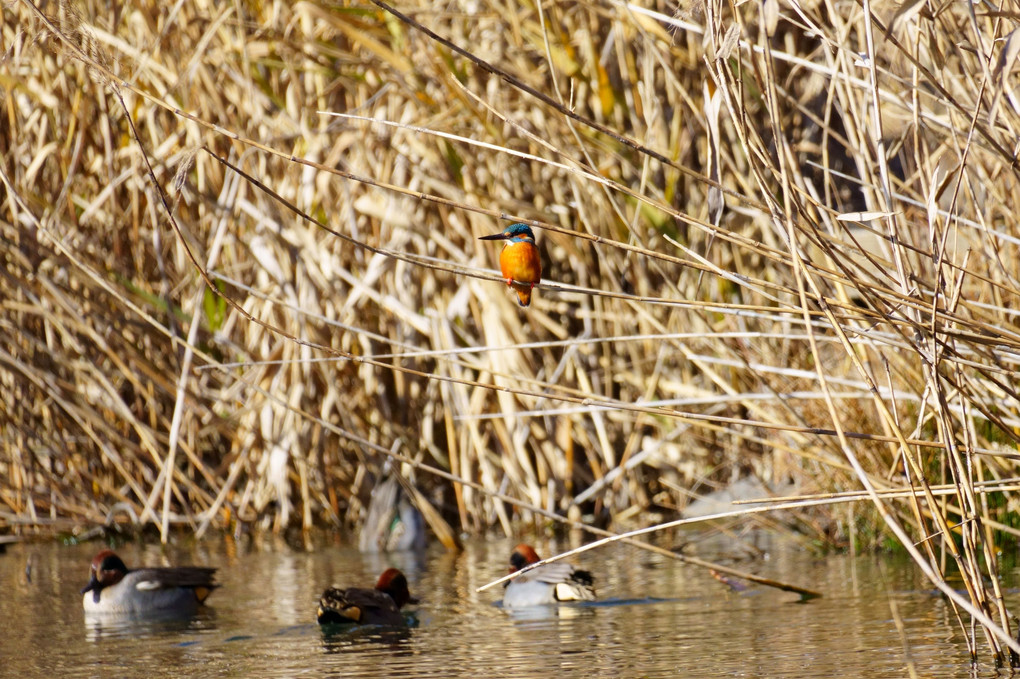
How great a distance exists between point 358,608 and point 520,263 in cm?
187

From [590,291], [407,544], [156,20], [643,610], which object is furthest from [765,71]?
[156,20]

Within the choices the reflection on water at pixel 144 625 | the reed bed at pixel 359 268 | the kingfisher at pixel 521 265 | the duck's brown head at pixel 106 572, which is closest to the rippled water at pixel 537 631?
the reflection on water at pixel 144 625

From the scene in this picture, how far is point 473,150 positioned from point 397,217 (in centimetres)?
52

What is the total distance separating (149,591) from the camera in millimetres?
5215

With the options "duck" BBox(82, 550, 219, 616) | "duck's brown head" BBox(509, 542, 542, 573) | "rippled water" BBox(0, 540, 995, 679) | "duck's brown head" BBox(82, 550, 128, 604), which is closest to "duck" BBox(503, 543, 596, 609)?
"rippled water" BBox(0, 540, 995, 679)

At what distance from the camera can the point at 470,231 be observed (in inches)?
262

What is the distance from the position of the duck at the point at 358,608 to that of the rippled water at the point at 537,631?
70 mm

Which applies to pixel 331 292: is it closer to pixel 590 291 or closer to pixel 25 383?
pixel 25 383

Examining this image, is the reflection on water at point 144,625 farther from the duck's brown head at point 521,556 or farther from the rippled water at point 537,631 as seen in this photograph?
the duck's brown head at point 521,556

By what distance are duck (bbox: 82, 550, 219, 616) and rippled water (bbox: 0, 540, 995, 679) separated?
113 mm

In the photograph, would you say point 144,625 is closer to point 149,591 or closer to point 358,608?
point 149,591

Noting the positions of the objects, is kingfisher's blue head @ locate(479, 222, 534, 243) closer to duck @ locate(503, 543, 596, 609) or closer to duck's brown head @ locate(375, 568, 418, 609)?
duck @ locate(503, 543, 596, 609)

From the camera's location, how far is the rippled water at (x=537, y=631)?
3.31m

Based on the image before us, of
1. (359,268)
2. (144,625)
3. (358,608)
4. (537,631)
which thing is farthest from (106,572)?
(359,268)
